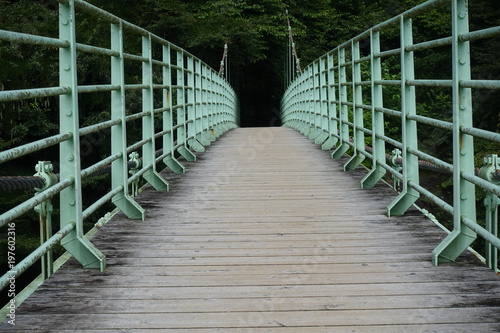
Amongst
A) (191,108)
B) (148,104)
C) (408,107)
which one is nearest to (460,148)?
(408,107)

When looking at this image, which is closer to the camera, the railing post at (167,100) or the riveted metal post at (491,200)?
the riveted metal post at (491,200)

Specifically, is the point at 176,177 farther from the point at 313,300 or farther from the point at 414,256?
the point at 313,300

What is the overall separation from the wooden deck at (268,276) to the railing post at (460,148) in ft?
0.38

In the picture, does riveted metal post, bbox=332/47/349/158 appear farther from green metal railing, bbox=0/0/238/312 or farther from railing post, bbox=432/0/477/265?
railing post, bbox=432/0/477/265

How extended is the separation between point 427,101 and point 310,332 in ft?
78.1

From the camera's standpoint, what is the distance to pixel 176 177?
6770mm

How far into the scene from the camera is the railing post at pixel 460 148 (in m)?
3.43

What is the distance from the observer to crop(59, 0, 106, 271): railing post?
3.38 metres

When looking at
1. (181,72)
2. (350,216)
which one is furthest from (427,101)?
(350,216)

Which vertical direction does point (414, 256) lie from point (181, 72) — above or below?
below

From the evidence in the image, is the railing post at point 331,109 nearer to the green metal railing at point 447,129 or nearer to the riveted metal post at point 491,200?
the green metal railing at point 447,129

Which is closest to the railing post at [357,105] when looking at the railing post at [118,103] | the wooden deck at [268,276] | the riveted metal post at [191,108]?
the wooden deck at [268,276]

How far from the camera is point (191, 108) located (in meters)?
8.65

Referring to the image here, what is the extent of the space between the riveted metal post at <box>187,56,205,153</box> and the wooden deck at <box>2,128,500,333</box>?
313cm
